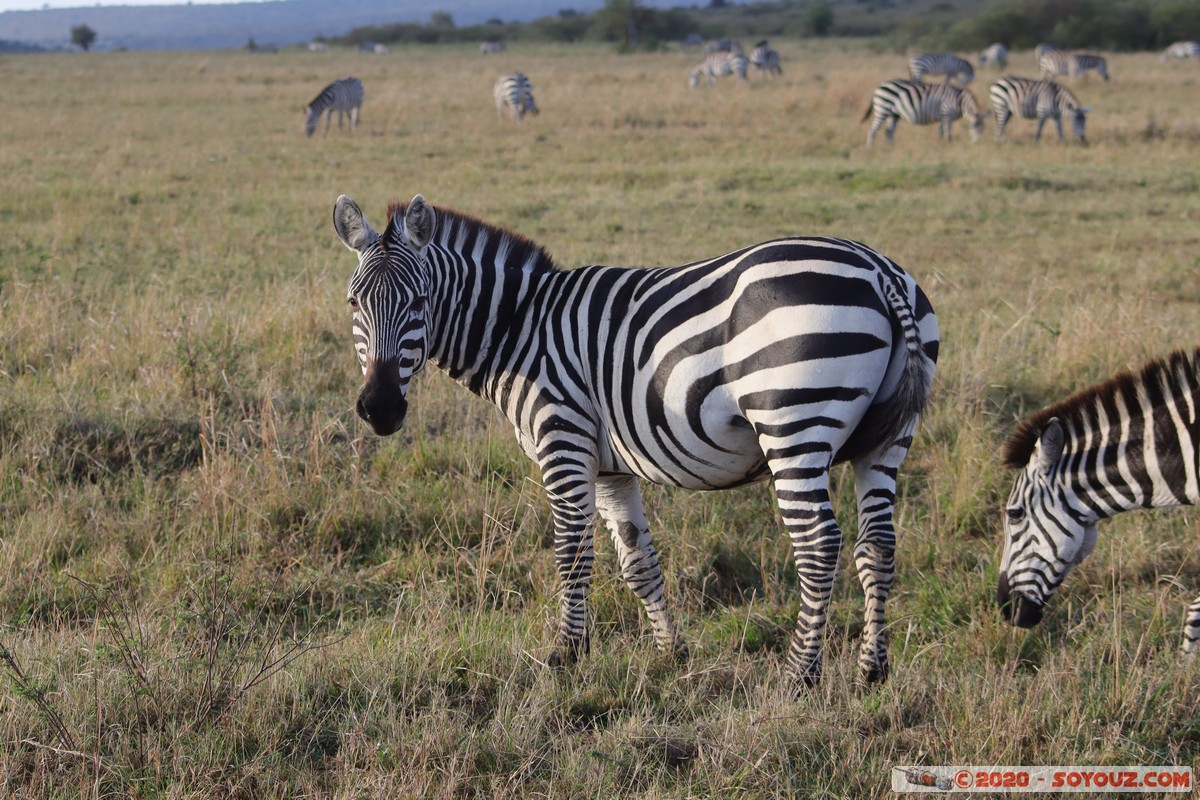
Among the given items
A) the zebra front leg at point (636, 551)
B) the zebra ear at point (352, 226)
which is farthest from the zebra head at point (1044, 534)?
the zebra ear at point (352, 226)

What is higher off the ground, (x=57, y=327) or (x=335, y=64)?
(x=335, y=64)

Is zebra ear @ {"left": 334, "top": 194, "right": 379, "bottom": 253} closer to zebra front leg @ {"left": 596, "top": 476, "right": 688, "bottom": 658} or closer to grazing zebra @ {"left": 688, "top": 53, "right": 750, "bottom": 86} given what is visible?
zebra front leg @ {"left": 596, "top": 476, "right": 688, "bottom": 658}

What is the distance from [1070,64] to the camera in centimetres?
3078

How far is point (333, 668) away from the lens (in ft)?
11.4

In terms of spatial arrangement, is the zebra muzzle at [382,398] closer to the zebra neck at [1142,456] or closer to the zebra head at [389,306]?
the zebra head at [389,306]

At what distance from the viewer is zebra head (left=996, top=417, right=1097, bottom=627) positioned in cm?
381

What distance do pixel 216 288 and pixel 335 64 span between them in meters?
34.0

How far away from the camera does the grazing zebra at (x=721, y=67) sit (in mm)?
31016

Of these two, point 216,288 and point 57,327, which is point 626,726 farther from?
point 216,288

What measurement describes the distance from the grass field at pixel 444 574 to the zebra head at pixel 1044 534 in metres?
0.15

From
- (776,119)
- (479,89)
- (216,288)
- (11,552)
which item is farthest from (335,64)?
(11,552)

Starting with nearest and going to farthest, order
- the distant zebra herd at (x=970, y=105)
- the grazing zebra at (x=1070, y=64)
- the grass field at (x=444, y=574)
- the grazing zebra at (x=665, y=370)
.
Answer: the grass field at (x=444, y=574), the grazing zebra at (x=665, y=370), the distant zebra herd at (x=970, y=105), the grazing zebra at (x=1070, y=64)

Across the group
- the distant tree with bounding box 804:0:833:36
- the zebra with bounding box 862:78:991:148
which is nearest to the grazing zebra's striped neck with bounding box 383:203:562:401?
the zebra with bounding box 862:78:991:148

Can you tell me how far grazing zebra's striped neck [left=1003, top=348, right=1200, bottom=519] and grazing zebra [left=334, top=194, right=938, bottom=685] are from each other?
807mm
